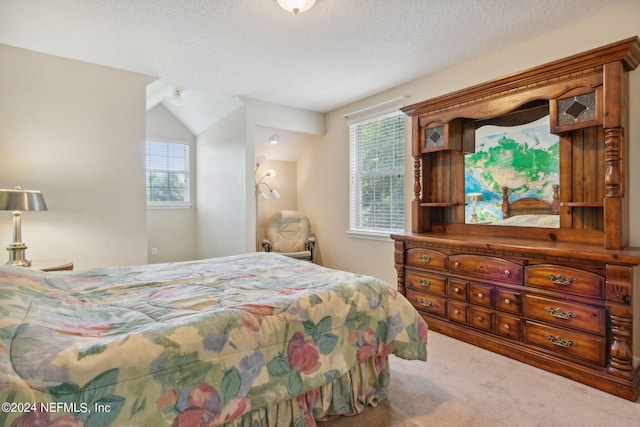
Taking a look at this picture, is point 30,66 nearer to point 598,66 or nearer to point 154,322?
point 154,322

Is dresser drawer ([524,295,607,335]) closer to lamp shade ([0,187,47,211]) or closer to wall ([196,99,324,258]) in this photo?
wall ([196,99,324,258])

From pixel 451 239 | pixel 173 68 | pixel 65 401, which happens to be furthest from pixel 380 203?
pixel 65 401

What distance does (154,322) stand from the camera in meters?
1.20

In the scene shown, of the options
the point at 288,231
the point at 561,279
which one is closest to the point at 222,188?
the point at 288,231

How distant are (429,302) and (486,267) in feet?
2.11

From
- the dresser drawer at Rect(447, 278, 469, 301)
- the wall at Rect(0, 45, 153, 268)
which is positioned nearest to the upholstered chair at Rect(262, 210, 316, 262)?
the wall at Rect(0, 45, 153, 268)

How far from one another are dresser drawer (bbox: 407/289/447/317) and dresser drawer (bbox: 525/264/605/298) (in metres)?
0.74

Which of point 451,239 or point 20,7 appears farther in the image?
point 451,239

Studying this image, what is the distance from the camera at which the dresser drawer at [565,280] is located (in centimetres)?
197

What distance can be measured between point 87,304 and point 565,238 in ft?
9.95

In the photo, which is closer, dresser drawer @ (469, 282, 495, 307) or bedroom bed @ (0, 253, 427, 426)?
bedroom bed @ (0, 253, 427, 426)

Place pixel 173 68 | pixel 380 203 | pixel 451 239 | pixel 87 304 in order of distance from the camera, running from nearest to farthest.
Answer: pixel 87 304, pixel 451 239, pixel 173 68, pixel 380 203

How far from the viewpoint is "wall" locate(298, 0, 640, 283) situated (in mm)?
2193

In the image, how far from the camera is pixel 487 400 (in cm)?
184
